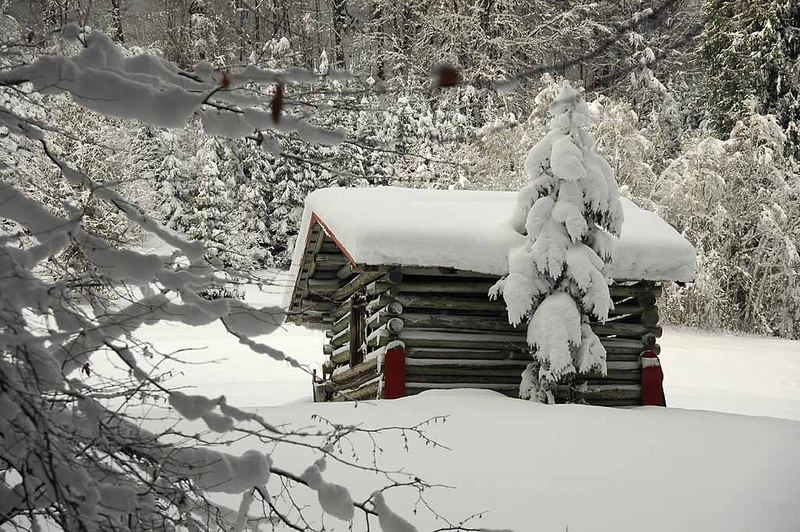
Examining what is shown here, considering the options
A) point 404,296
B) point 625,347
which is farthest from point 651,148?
point 404,296

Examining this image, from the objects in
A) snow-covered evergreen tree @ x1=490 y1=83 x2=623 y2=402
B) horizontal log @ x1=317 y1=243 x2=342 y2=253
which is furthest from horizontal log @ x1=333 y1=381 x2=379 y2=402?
horizontal log @ x1=317 y1=243 x2=342 y2=253

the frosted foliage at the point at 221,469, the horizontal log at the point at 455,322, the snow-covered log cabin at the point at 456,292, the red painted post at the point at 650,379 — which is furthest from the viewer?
the red painted post at the point at 650,379

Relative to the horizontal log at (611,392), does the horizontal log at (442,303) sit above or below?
above

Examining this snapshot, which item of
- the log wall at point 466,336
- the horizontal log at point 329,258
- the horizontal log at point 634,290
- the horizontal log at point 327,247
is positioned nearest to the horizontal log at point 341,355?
the horizontal log at point 329,258

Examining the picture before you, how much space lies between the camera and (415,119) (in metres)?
26.0

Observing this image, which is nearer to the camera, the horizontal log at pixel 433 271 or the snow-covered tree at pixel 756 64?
the horizontal log at pixel 433 271

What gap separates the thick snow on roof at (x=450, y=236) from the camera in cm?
869

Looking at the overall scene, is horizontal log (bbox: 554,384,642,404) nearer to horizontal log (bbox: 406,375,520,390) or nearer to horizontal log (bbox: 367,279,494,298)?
horizontal log (bbox: 406,375,520,390)

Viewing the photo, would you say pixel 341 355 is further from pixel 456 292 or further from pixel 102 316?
pixel 102 316

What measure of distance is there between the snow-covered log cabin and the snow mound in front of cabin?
42.9 inches

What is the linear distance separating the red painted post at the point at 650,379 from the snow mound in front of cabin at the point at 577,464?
5.47 feet

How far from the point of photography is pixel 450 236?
29.1 ft

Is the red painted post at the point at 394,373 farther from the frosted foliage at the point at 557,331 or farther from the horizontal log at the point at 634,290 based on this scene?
the horizontal log at the point at 634,290

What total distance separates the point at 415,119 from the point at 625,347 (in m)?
17.0
